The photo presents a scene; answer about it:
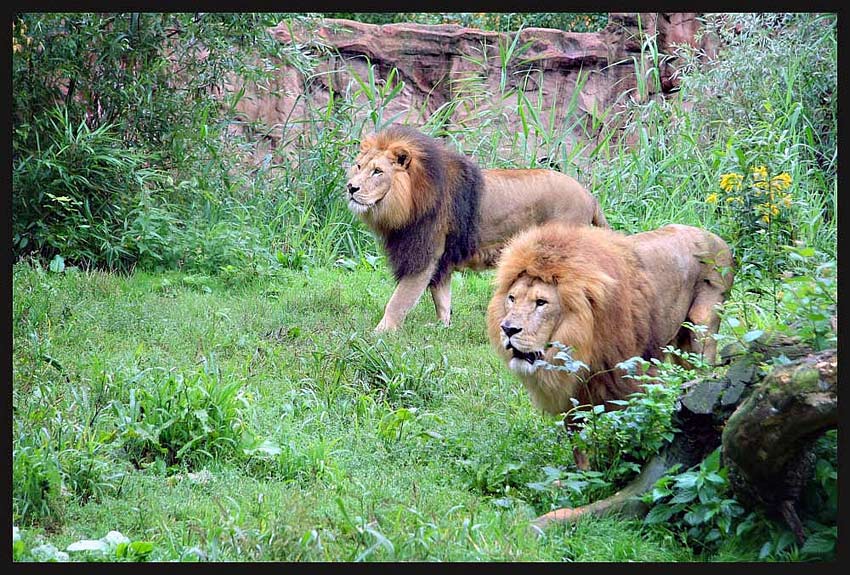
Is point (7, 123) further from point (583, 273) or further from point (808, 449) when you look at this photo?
point (808, 449)

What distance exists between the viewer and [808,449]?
148 inches

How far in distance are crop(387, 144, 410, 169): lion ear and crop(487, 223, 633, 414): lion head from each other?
2.96 meters

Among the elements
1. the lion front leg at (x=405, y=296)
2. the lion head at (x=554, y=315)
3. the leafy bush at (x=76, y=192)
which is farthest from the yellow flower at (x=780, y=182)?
the leafy bush at (x=76, y=192)

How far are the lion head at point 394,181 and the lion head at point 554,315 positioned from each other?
2857mm

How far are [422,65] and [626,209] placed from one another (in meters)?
4.76

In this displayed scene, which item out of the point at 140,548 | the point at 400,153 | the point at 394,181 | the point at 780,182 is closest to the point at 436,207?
the point at 394,181

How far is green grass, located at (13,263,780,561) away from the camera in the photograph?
3922mm

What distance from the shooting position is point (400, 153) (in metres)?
7.70

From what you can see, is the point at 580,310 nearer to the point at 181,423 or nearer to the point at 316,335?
the point at 181,423

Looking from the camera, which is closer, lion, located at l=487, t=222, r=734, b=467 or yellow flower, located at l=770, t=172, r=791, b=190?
lion, located at l=487, t=222, r=734, b=467

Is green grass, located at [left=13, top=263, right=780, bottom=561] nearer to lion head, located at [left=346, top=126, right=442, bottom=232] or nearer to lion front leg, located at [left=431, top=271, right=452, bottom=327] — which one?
lion front leg, located at [left=431, top=271, right=452, bottom=327]

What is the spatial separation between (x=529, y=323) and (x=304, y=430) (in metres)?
1.42

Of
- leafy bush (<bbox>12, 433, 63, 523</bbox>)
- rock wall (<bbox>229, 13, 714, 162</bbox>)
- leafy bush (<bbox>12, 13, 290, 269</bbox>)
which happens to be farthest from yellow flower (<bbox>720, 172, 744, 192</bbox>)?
rock wall (<bbox>229, 13, 714, 162</bbox>)

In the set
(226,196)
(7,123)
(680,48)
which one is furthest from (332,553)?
(680,48)
